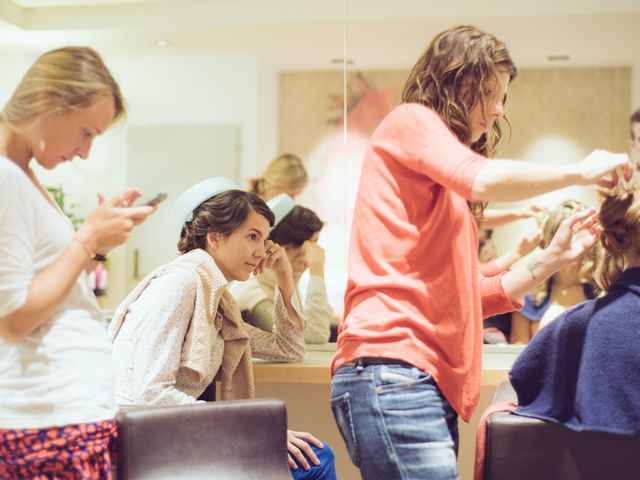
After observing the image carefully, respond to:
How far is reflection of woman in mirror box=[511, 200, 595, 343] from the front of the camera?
→ 2.89 meters

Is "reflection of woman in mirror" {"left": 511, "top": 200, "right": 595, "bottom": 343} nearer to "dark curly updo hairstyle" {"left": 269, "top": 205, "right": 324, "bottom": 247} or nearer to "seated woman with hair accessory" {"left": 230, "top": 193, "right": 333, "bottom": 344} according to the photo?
"seated woman with hair accessory" {"left": 230, "top": 193, "right": 333, "bottom": 344}

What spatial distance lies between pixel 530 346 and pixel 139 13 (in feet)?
8.10

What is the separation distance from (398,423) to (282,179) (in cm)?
218

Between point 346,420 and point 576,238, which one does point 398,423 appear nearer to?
point 346,420

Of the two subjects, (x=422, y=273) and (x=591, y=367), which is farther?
(x=591, y=367)

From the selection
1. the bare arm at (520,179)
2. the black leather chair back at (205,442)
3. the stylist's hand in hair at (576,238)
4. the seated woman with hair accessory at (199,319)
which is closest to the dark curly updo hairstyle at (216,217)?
the seated woman with hair accessory at (199,319)

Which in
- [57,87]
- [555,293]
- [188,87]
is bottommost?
[555,293]

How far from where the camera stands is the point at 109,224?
1.21 m

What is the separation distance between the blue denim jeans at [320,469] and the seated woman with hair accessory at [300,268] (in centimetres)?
82

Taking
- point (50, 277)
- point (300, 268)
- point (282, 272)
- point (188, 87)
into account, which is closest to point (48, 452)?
point (50, 277)

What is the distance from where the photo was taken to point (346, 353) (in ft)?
4.17

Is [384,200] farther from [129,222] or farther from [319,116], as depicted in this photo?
[319,116]

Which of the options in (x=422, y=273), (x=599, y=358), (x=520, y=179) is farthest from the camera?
(x=599, y=358)

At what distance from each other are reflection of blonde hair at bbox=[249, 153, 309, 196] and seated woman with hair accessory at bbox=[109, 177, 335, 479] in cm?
91
